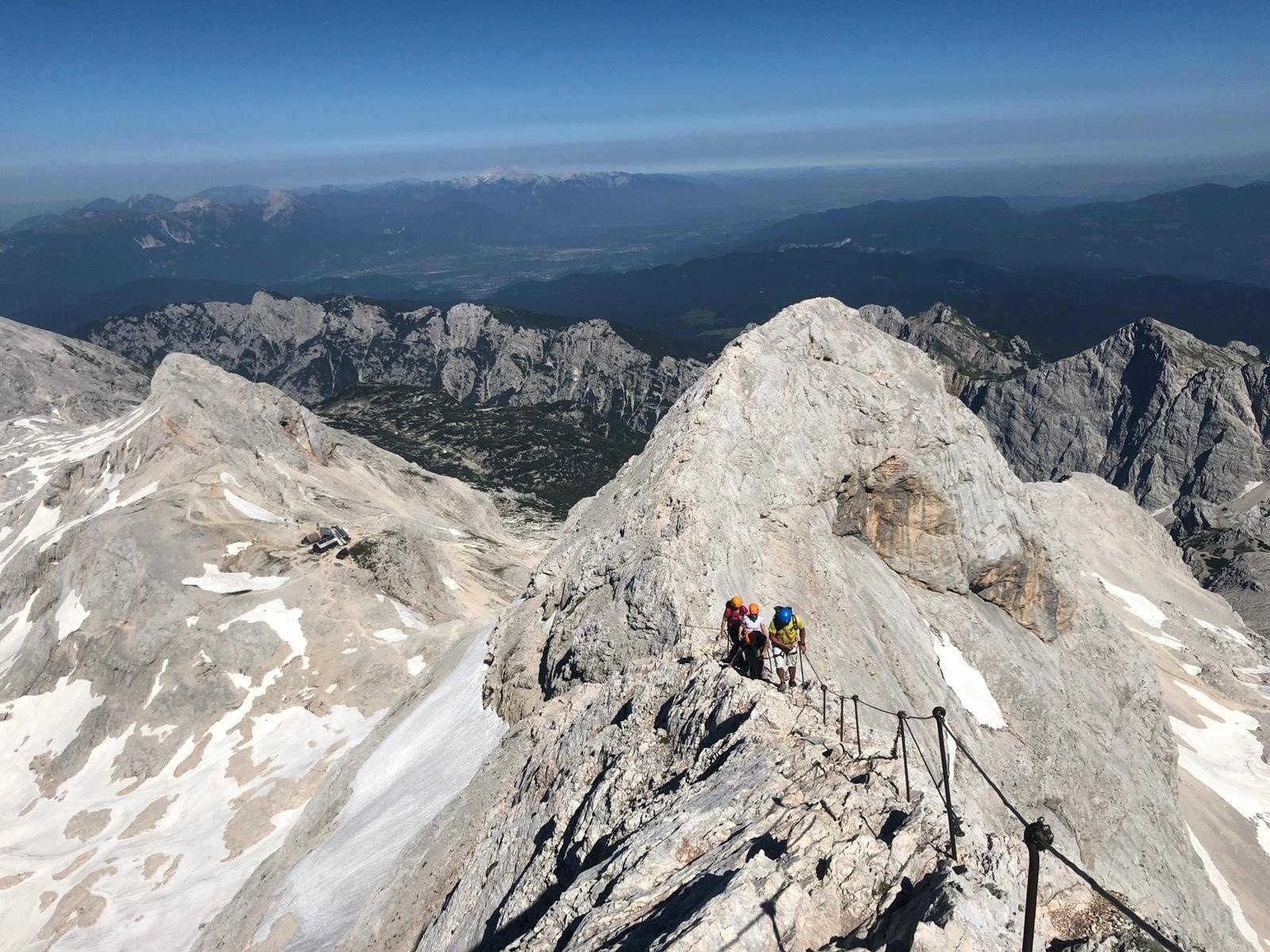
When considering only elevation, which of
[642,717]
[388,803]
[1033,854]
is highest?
[1033,854]

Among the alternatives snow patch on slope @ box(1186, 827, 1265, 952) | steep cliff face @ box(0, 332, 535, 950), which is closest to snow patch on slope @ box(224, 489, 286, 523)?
steep cliff face @ box(0, 332, 535, 950)

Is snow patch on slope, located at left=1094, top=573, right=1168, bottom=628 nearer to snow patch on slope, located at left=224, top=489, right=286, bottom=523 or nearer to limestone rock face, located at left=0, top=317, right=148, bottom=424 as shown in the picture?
snow patch on slope, located at left=224, top=489, right=286, bottom=523

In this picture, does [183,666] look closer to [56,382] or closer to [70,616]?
[70,616]

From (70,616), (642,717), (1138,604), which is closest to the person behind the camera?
(642,717)

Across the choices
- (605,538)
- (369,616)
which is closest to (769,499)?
(605,538)

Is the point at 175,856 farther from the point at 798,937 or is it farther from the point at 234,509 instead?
the point at 798,937

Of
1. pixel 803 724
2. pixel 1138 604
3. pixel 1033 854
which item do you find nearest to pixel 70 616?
pixel 803 724

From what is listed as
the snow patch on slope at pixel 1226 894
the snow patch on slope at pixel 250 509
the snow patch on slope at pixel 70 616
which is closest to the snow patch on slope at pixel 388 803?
the snow patch on slope at pixel 70 616

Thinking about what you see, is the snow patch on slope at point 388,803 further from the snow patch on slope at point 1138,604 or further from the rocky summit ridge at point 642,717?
the snow patch on slope at point 1138,604
